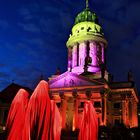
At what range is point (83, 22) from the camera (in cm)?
5894

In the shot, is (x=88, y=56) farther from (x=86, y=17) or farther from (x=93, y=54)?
(x=86, y=17)

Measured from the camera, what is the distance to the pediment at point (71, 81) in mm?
44416

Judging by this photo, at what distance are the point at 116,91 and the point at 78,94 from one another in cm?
681

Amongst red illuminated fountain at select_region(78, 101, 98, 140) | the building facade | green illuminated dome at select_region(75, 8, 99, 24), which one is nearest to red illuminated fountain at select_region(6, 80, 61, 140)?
red illuminated fountain at select_region(78, 101, 98, 140)

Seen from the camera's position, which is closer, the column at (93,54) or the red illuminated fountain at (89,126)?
the red illuminated fountain at (89,126)

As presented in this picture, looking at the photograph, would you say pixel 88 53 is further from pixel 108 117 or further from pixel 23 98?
pixel 23 98

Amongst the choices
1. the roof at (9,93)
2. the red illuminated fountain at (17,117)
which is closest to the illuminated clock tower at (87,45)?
the roof at (9,93)

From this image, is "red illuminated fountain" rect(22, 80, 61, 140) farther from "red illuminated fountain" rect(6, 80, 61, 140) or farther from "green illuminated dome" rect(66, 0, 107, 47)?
"green illuminated dome" rect(66, 0, 107, 47)

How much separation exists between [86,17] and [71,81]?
19.7m

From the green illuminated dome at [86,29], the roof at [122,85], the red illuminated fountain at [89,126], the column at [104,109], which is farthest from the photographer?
the green illuminated dome at [86,29]

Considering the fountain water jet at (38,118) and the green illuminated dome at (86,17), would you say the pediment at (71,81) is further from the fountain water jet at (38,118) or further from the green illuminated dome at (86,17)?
the fountain water jet at (38,118)

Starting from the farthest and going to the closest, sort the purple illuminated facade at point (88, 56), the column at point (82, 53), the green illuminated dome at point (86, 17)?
the green illuminated dome at point (86, 17), the column at point (82, 53), the purple illuminated facade at point (88, 56)

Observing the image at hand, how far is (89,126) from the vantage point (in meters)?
7.69

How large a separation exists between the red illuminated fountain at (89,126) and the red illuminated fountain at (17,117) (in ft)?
8.41
